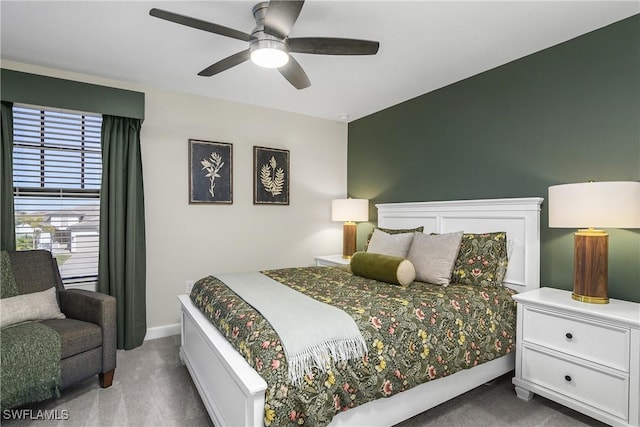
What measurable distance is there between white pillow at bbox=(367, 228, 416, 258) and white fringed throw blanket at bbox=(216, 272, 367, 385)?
120cm

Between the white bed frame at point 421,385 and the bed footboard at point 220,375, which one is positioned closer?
the bed footboard at point 220,375

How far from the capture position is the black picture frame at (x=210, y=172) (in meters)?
3.57

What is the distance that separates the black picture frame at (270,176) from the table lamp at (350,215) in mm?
643

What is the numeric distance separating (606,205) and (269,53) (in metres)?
2.12

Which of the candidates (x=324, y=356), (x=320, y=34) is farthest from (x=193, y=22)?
(x=324, y=356)

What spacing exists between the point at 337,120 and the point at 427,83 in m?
1.48

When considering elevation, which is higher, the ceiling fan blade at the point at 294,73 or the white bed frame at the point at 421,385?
the ceiling fan blade at the point at 294,73

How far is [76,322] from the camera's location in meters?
2.36

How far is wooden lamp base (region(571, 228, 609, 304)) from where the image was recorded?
208 cm

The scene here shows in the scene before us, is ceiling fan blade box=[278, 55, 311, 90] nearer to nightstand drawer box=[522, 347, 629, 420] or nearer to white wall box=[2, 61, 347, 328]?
white wall box=[2, 61, 347, 328]

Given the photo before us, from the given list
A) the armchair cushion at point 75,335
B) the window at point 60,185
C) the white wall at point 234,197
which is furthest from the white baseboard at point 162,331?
the armchair cushion at point 75,335

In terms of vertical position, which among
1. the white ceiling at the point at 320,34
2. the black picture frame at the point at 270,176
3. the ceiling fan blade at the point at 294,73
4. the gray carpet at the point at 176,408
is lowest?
the gray carpet at the point at 176,408

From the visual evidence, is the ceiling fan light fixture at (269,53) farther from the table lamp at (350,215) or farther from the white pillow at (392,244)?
the table lamp at (350,215)

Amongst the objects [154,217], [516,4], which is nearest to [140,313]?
[154,217]
